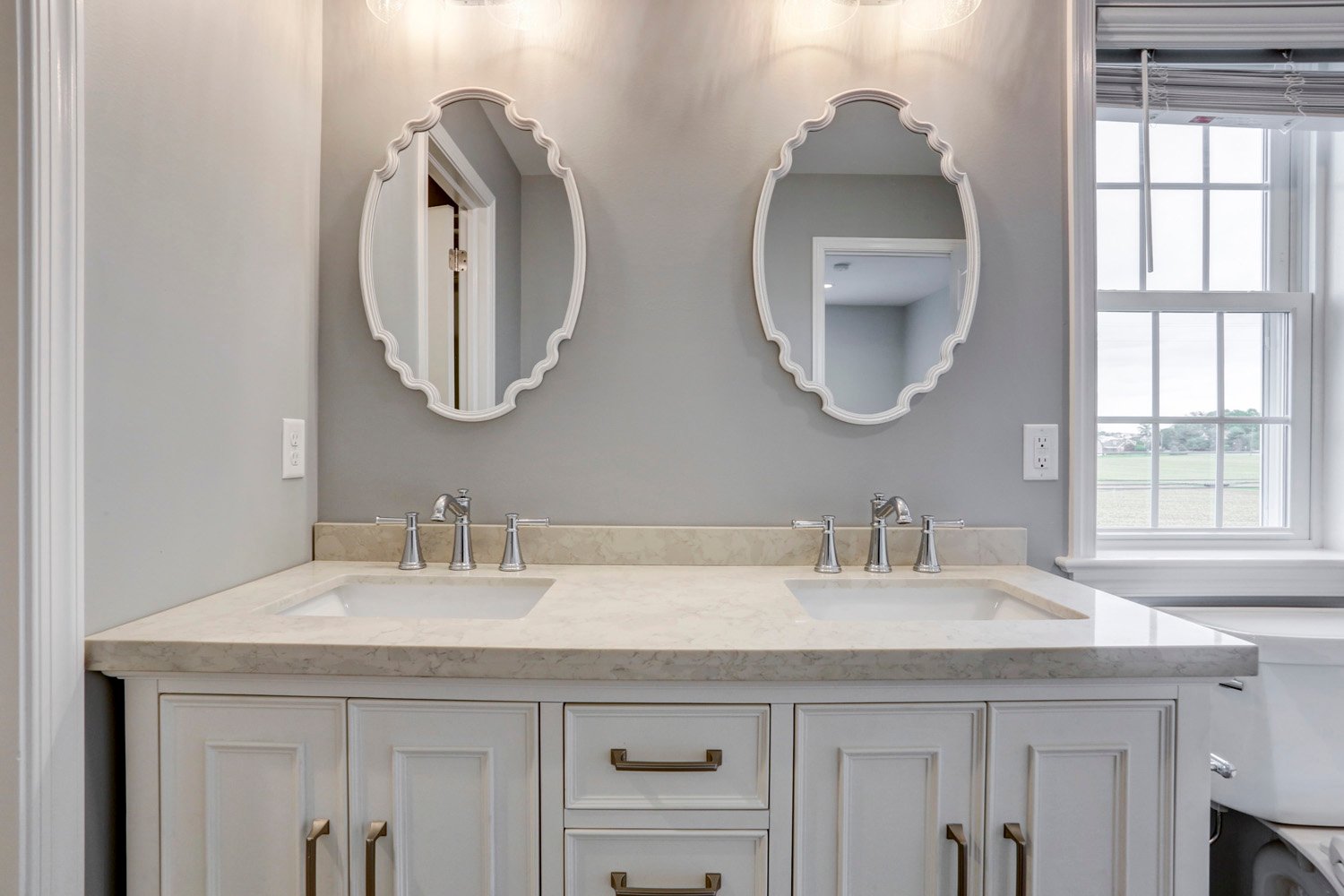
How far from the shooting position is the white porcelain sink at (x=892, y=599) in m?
1.34

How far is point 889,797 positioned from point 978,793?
4.7 inches

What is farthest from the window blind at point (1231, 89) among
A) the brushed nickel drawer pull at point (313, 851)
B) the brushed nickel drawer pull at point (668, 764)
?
the brushed nickel drawer pull at point (313, 851)

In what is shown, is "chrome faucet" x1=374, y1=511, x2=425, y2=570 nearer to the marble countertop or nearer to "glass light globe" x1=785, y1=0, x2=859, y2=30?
the marble countertop

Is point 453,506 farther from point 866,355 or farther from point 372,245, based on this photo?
point 866,355

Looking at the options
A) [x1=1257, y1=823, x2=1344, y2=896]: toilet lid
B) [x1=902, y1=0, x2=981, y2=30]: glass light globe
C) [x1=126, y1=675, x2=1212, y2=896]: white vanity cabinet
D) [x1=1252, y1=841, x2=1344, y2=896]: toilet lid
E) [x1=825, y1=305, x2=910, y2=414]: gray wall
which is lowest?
[x1=1252, y1=841, x2=1344, y2=896]: toilet lid

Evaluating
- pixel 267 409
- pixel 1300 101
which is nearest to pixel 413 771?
pixel 267 409

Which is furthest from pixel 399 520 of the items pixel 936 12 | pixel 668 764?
pixel 936 12

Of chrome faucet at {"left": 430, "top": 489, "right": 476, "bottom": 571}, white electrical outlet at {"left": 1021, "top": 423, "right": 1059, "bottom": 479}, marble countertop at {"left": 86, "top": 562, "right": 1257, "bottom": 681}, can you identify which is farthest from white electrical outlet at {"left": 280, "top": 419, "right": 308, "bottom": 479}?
white electrical outlet at {"left": 1021, "top": 423, "right": 1059, "bottom": 479}

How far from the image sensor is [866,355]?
1483 millimetres

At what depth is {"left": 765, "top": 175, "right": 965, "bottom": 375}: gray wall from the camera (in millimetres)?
1485

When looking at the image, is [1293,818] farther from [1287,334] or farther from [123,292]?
[123,292]

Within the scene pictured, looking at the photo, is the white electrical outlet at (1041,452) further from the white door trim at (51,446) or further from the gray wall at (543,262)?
the white door trim at (51,446)

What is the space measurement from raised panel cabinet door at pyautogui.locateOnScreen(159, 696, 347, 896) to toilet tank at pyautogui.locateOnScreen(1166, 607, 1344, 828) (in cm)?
147

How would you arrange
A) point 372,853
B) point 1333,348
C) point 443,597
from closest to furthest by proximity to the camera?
point 372,853 < point 443,597 < point 1333,348
